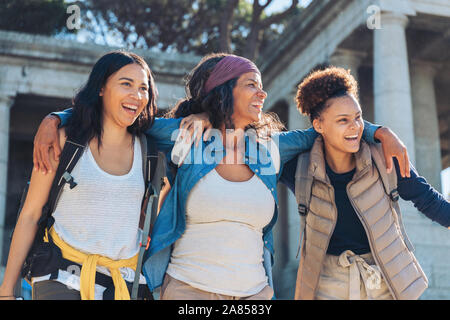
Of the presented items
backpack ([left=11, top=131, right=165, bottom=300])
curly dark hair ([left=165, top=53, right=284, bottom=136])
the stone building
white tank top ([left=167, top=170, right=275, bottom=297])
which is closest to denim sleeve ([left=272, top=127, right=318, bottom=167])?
curly dark hair ([left=165, top=53, right=284, bottom=136])

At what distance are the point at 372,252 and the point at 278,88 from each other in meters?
14.9

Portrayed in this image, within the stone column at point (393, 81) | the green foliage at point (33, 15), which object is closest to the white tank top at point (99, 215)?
the stone column at point (393, 81)

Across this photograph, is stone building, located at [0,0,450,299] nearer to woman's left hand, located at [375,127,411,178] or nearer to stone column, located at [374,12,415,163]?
stone column, located at [374,12,415,163]

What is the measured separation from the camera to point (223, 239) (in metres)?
3.73

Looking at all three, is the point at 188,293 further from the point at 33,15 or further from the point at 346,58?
the point at 33,15

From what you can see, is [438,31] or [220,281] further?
[438,31]

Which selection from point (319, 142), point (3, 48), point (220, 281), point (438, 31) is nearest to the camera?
point (220, 281)

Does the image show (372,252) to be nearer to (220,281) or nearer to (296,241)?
(220,281)

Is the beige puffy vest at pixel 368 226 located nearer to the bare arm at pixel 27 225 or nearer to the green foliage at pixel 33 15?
the bare arm at pixel 27 225

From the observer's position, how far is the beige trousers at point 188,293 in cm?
362

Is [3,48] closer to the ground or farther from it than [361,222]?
farther from it
